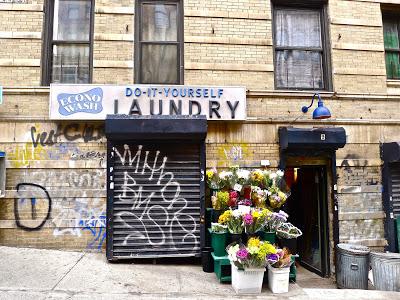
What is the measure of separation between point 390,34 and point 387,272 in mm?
5950

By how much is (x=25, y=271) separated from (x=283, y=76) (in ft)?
21.9

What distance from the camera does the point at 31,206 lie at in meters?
6.95

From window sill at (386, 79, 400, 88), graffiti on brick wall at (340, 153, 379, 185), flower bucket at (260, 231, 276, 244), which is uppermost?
window sill at (386, 79, 400, 88)

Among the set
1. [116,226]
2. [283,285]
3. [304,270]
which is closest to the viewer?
[283,285]

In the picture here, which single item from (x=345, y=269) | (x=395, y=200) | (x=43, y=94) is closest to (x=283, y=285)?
(x=345, y=269)

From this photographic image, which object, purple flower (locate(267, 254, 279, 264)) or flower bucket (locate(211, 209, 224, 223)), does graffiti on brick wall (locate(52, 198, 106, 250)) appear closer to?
flower bucket (locate(211, 209, 224, 223))

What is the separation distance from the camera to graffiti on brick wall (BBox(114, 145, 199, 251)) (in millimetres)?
6867

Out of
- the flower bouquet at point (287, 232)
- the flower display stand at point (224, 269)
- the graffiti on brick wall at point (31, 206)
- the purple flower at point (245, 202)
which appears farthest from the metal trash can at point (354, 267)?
the graffiti on brick wall at point (31, 206)

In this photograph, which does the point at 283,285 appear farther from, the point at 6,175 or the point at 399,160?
the point at 6,175

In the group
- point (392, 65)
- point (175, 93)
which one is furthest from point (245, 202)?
point (392, 65)

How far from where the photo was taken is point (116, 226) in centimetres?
680

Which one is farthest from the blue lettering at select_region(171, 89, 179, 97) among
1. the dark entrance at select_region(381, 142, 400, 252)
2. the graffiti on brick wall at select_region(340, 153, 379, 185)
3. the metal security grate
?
the dark entrance at select_region(381, 142, 400, 252)

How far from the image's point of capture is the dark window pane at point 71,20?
7617mm

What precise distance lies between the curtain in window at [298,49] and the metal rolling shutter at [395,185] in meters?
2.61
